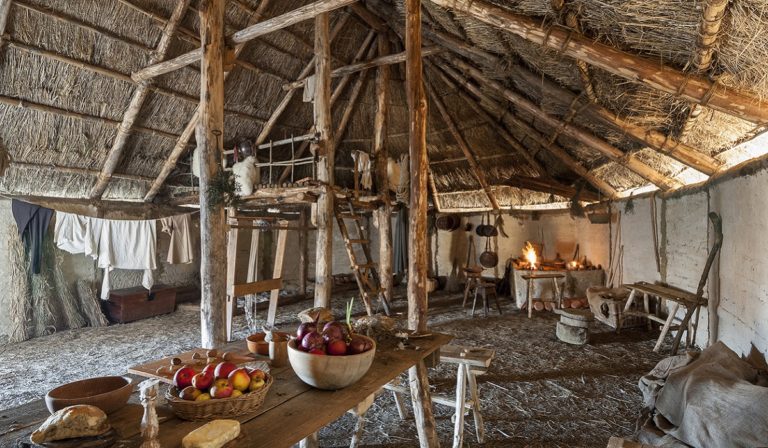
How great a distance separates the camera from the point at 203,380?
147 cm

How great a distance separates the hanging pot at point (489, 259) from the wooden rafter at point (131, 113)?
7.30 metres

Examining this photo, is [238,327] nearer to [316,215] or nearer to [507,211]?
[316,215]

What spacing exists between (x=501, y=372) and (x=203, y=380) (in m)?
3.67

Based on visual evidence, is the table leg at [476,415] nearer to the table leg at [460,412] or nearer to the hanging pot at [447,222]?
the table leg at [460,412]

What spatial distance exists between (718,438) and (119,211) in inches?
337

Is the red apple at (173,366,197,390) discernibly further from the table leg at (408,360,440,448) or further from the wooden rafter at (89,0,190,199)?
the wooden rafter at (89,0,190,199)

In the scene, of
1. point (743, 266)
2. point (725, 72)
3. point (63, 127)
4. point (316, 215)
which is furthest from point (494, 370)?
point (63, 127)

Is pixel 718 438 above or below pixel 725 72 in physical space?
below

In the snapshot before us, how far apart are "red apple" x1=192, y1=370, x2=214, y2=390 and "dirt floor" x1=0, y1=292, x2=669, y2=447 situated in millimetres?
1874

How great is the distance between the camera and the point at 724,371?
9.20 feet

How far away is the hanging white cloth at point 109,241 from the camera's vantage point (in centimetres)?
616

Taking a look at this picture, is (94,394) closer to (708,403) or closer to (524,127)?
(708,403)

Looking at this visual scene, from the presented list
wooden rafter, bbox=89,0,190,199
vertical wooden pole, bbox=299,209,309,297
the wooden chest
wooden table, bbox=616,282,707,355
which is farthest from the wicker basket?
vertical wooden pole, bbox=299,209,309,297

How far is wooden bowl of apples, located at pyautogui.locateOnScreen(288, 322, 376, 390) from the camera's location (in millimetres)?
1646
